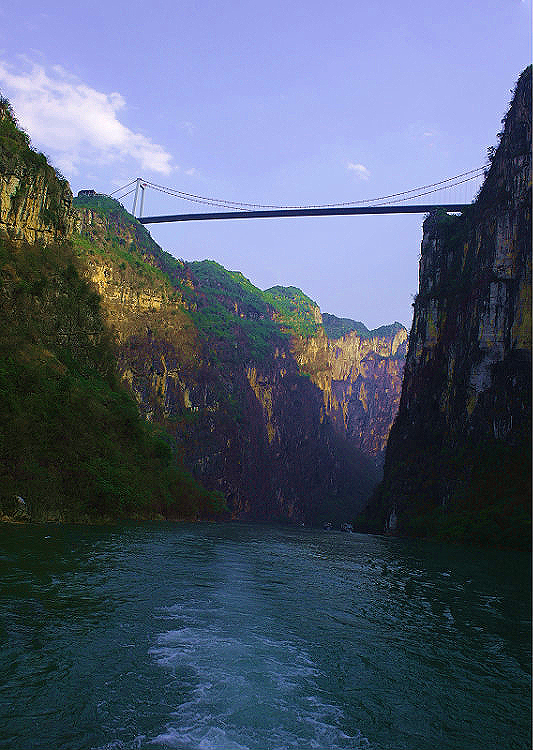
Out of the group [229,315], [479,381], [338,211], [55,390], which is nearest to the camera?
[55,390]

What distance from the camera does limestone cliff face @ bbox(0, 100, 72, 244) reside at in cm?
4506

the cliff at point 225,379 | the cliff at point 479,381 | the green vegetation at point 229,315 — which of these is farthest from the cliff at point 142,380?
the cliff at point 479,381

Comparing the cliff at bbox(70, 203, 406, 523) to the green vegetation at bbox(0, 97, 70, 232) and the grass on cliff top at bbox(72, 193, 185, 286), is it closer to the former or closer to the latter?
the grass on cliff top at bbox(72, 193, 185, 286)

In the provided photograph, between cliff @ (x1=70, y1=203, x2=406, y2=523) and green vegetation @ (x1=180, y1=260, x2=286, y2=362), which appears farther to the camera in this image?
green vegetation @ (x1=180, y1=260, x2=286, y2=362)

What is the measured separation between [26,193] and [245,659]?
46.5 metres

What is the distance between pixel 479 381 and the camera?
2457 inches

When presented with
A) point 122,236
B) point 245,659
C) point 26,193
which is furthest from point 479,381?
point 122,236

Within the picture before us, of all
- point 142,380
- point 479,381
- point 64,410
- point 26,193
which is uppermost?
point 26,193

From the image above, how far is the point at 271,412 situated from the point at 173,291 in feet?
145

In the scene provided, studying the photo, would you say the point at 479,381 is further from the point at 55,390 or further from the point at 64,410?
the point at 55,390

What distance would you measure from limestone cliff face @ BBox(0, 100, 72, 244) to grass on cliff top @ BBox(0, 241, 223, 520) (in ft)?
5.86

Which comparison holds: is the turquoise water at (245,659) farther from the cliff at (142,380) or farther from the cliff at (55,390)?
the cliff at (142,380)

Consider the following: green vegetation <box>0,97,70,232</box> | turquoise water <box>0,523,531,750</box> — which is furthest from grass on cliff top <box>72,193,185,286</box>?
turquoise water <box>0,523,531,750</box>

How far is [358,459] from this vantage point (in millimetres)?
180250
